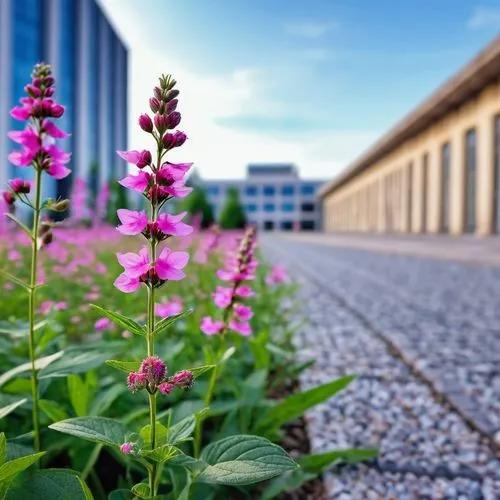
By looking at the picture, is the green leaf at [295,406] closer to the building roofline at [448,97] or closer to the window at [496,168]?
the building roofline at [448,97]

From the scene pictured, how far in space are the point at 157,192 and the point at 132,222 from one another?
7cm

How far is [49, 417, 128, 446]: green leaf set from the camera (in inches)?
34.3

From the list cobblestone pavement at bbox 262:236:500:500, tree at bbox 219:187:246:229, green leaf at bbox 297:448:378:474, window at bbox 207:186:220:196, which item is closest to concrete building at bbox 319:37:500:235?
cobblestone pavement at bbox 262:236:500:500

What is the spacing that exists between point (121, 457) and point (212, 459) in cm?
66

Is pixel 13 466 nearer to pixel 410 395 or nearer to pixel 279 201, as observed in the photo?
pixel 410 395

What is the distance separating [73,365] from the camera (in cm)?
127

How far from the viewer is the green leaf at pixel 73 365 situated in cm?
124

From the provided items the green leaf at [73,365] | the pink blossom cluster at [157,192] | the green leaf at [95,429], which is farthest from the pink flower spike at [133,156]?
the green leaf at [73,365]

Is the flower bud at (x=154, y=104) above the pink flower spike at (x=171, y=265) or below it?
above

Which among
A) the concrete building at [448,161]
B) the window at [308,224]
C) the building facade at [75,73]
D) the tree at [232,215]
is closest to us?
the concrete building at [448,161]

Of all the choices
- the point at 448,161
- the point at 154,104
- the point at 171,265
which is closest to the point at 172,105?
the point at 154,104

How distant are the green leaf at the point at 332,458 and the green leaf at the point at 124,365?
1.07 metres

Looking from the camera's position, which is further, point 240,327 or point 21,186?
point 240,327

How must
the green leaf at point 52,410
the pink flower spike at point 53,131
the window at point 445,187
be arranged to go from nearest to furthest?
the pink flower spike at point 53,131, the green leaf at point 52,410, the window at point 445,187
